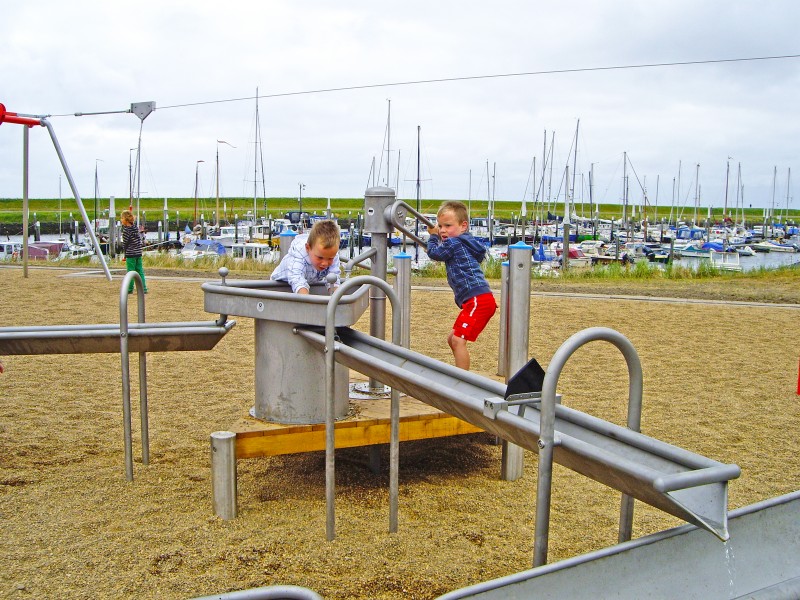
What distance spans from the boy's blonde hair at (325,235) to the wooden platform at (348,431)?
85 cm

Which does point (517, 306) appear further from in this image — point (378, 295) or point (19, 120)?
point (19, 120)

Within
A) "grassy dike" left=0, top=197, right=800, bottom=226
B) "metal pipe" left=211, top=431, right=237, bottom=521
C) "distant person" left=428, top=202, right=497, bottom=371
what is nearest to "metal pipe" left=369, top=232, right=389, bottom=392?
"distant person" left=428, top=202, right=497, bottom=371

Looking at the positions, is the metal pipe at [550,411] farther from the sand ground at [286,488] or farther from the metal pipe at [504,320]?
the metal pipe at [504,320]

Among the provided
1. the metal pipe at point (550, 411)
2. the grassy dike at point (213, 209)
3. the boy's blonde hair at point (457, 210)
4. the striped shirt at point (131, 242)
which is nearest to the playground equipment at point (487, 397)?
the metal pipe at point (550, 411)

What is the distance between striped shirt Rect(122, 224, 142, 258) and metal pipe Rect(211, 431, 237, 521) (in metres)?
8.87

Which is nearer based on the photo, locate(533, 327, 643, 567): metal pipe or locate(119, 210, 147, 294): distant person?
locate(533, 327, 643, 567): metal pipe

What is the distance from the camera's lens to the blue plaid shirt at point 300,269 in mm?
4348

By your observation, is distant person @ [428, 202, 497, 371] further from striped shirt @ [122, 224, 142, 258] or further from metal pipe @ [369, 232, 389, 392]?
striped shirt @ [122, 224, 142, 258]

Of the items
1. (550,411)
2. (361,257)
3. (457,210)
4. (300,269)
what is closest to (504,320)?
(457,210)

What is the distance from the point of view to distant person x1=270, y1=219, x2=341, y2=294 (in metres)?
4.29

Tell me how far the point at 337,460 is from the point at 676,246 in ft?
152

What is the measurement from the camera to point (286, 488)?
425 cm

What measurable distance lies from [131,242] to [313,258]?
8.33 m

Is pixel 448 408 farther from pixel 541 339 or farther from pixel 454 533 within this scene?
pixel 541 339
